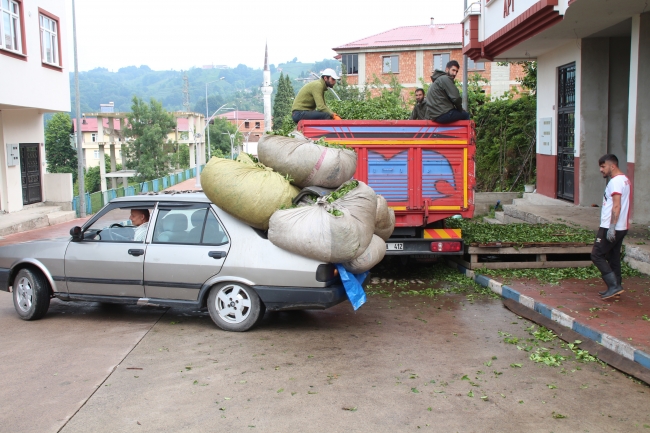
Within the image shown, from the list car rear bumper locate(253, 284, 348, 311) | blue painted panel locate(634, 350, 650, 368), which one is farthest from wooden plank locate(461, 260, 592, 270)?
blue painted panel locate(634, 350, 650, 368)

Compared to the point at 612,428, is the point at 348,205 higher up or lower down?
higher up

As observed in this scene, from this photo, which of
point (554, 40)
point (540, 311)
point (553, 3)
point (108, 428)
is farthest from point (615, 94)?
point (108, 428)

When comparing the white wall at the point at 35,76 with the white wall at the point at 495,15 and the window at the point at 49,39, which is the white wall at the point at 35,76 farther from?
the white wall at the point at 495,15

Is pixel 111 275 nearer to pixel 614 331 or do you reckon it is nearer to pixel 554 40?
pixel 614 331

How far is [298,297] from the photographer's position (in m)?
6.76

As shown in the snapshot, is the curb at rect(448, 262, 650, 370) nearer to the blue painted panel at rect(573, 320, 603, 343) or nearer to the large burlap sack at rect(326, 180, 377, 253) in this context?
the blue painted panel at rect(573, 320, 603, 343)

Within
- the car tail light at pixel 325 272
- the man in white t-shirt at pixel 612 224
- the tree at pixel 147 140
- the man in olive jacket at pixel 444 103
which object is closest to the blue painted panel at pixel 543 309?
the man in white t-shirt at pixel 612 224

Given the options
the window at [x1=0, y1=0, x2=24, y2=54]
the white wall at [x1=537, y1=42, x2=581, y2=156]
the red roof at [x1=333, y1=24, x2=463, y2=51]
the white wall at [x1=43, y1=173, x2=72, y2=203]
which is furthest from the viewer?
the red roof at [x1=333, y1=24, x2=463, y2=51]

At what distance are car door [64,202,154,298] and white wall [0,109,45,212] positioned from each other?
51.8 ft

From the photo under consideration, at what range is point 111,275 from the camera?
7.34 meters

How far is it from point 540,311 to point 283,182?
133 inches

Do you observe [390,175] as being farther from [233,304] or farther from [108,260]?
[108,260]

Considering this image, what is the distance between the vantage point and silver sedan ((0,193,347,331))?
6812 millimetres

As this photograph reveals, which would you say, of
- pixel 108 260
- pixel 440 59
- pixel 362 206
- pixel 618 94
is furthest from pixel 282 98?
pixel 362 206
